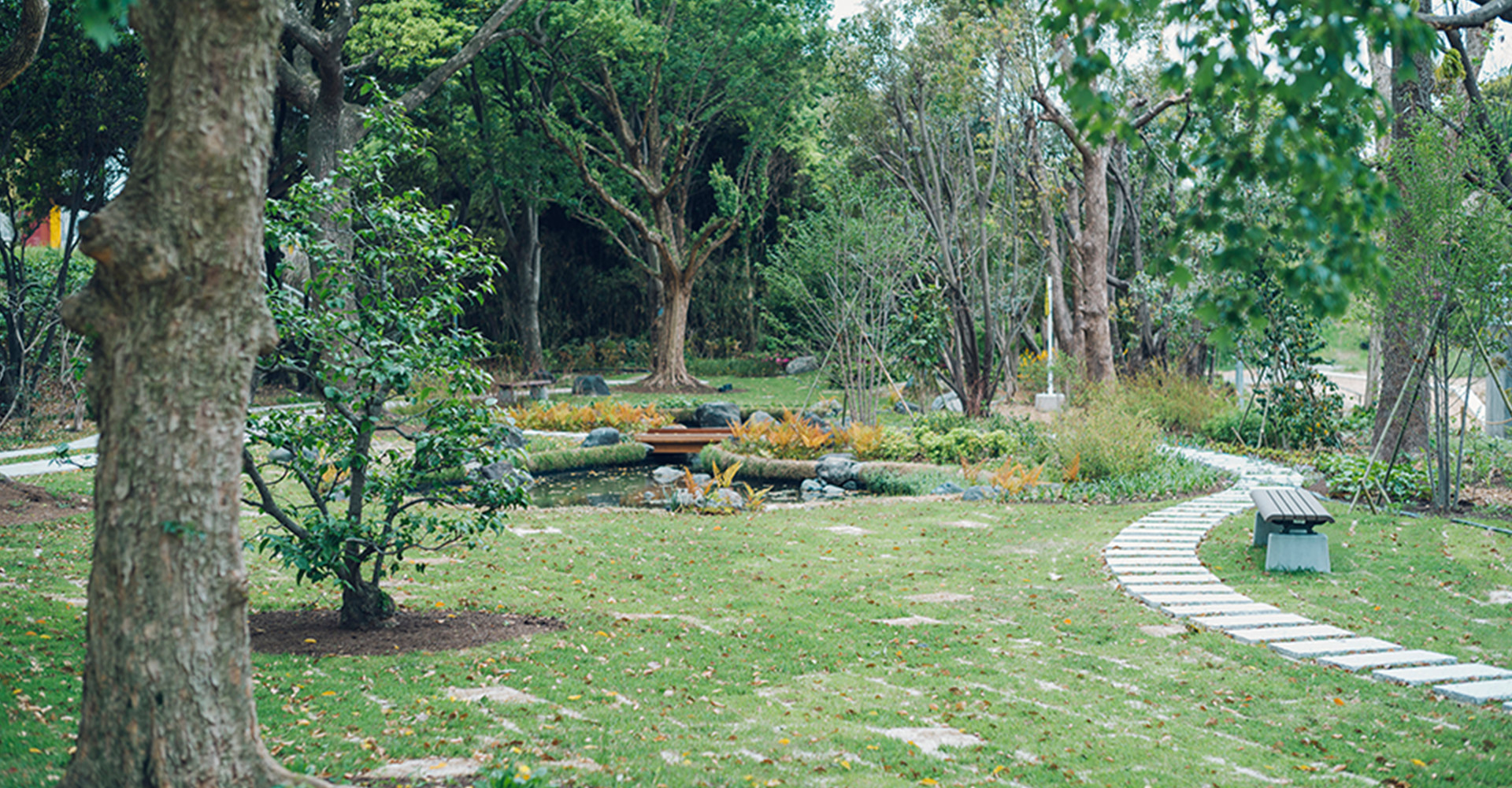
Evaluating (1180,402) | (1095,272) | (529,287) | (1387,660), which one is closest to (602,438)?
(1095,272)

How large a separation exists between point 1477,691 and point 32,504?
1003cm

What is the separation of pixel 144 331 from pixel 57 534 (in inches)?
244

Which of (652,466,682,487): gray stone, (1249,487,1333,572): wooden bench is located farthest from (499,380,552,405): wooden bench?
(1249,487,1333,572): wooden bench

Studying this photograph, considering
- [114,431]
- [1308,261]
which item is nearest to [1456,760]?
[1308,261]

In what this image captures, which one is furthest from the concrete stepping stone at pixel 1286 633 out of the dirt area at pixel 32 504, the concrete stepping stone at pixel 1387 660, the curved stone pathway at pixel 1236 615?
the dirt area at pixel 32 504

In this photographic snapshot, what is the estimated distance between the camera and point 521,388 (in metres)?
21.4

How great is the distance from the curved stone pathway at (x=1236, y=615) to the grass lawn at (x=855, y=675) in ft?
0.54

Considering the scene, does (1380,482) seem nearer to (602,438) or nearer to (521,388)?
(602,438)

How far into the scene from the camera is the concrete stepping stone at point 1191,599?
20.1 feet

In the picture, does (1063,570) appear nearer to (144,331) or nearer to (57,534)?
(144,331)

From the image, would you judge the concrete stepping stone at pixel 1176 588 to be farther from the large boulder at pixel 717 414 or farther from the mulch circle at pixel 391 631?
the large boulder at pixel 717 414

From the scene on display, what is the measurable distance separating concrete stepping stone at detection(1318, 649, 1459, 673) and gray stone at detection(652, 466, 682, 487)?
8864 mm

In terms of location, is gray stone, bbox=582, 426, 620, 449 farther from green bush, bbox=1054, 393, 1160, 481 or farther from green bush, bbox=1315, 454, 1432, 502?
green bush, bbox=1315, 454, 1432, 502

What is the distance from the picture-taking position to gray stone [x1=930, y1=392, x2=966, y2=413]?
1681cm
